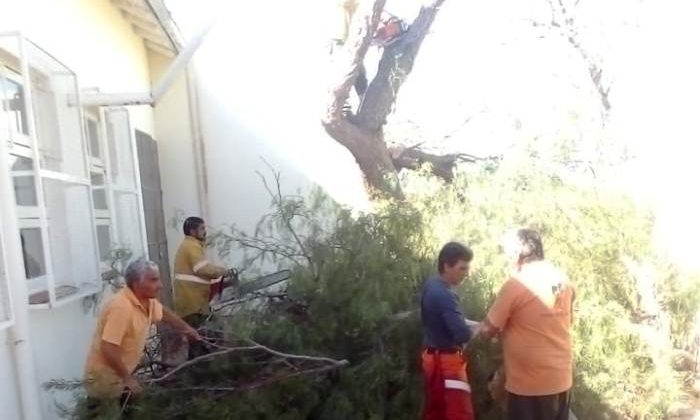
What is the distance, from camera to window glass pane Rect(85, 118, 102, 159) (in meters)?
5.49

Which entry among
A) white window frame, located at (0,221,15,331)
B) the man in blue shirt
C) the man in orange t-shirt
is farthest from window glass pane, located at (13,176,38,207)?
the man in orange t-shirt

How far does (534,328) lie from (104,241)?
3.40 metres

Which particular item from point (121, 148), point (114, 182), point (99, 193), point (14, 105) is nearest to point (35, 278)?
point (14, 105)

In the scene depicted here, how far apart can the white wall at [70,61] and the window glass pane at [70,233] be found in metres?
0.22

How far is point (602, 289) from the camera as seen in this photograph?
5.22 m

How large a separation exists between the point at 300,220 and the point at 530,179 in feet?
6.71

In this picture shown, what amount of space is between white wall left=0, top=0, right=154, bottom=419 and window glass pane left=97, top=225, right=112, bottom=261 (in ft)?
1.77

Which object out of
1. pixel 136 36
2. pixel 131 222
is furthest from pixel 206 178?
pixel 131 222

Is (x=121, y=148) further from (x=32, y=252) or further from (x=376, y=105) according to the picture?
(x=376, y=105)

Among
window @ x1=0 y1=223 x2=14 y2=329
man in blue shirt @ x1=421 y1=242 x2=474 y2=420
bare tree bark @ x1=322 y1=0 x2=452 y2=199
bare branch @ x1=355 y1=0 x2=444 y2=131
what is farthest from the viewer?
bare branch @ x1=355 y1=0 x2=444 y2=131

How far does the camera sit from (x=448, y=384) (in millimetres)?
3578

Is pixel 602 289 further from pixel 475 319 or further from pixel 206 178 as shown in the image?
pixel 206 178

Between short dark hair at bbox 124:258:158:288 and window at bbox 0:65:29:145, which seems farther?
window at bbox 0:65:29:145

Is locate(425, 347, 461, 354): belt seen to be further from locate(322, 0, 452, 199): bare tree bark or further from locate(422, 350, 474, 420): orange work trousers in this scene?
locate(322, 0, 452, 199): bare tree bark
